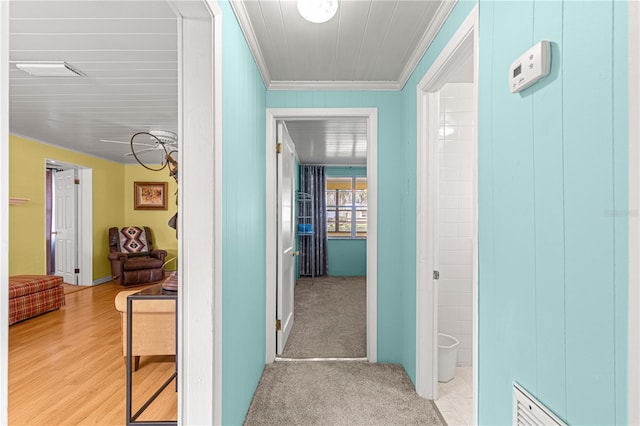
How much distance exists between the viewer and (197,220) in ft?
4.24

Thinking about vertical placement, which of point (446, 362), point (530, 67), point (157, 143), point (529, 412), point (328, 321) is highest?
point (157, 143)

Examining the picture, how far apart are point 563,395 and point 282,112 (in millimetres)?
2462

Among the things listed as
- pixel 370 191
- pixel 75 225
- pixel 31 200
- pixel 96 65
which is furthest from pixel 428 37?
pixel 75 225

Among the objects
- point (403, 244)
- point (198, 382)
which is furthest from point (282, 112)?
point (198, 382)

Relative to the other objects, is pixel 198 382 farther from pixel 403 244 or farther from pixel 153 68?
→ pixel 153 68

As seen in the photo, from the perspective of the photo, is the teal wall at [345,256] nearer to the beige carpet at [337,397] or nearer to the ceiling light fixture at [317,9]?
the beige carpet at [337,397]

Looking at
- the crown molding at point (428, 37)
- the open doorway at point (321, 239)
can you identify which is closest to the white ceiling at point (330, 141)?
the open doorway at point (321, 239)

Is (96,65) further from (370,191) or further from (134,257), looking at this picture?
(134,257)

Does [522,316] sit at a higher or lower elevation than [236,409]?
higher

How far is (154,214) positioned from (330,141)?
413 cm

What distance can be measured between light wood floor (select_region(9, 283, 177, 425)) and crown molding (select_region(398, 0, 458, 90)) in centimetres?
287

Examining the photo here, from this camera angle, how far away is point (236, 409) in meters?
1.69

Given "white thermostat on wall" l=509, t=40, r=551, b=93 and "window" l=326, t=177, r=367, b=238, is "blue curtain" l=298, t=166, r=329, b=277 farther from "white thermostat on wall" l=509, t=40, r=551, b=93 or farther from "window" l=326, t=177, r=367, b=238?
"white thermostat on wall" l=509, t=40, r=551, b=93

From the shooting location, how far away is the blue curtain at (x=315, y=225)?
6656 millimetres
